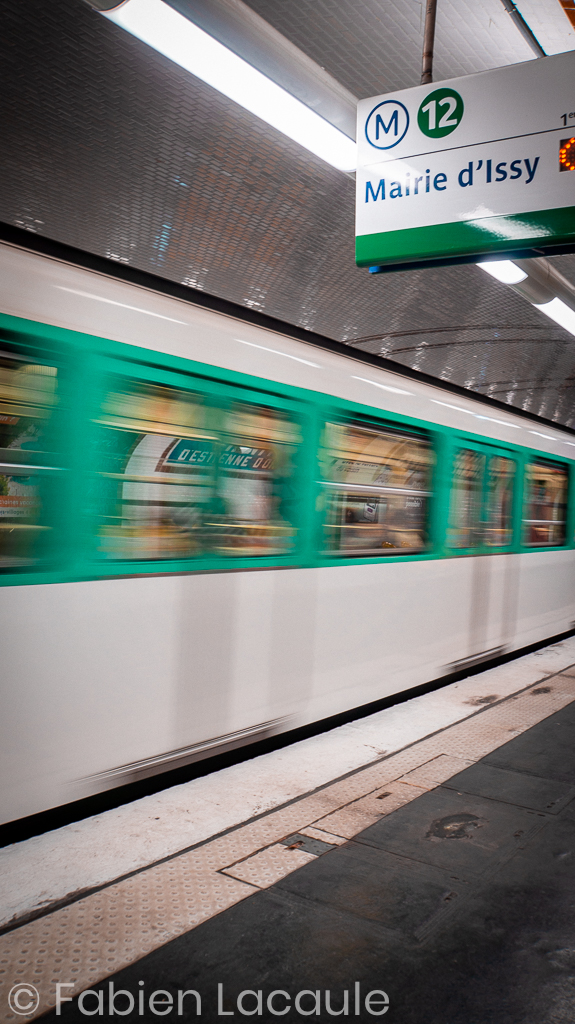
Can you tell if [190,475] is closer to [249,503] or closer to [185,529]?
[185,529]

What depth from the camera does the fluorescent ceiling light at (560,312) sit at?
477 centimetres

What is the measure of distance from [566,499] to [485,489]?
2.49m

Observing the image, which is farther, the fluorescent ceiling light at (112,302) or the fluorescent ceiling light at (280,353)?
the fluorescent ceiling light at (280,353)

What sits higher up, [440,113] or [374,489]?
[440,113]

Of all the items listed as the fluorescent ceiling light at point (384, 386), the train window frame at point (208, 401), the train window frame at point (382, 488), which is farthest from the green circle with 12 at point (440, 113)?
the fluorescent ceiling light at point (384, 386)

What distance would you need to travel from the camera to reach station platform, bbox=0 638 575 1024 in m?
2.22

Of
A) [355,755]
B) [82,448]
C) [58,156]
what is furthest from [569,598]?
[58,156]

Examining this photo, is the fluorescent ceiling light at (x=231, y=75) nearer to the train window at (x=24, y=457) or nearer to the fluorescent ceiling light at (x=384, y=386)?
the train window at (x=24, y=457)

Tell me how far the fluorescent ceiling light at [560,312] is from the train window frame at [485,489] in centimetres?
127

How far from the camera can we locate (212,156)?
2.84m

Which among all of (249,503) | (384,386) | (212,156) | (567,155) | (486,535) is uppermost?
(212,156)

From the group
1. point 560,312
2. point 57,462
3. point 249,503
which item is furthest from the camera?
point 560,312

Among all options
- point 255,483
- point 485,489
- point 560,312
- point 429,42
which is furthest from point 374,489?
point 429,42

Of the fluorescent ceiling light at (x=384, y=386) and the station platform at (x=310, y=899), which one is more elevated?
the fluorescent ceiling light at (x=384, y=386)
